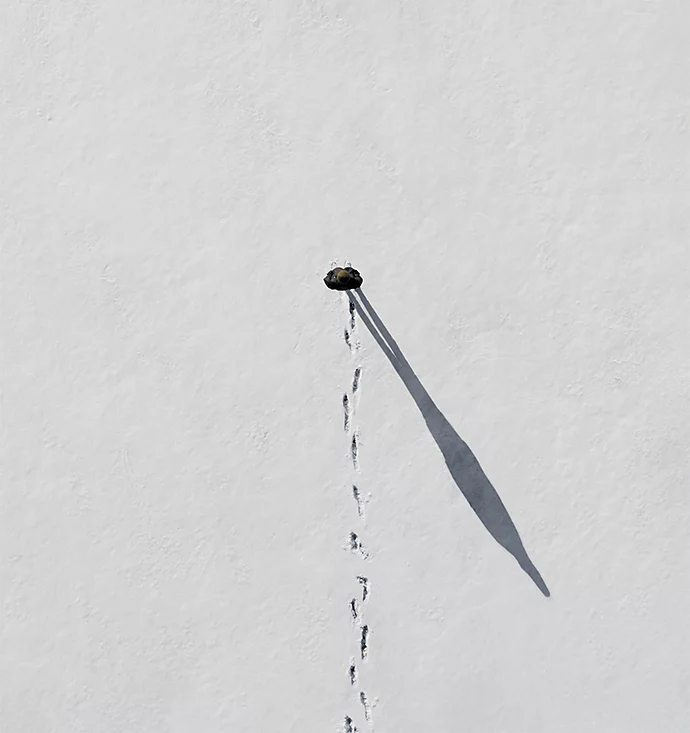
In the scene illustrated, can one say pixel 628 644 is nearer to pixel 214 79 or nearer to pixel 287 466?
pixel 287 466

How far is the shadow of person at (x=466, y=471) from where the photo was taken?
716 centimetres

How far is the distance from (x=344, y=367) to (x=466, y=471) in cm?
128

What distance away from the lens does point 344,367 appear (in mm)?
7242

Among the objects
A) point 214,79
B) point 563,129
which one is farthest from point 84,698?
point 563,129

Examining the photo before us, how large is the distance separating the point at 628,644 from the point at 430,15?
5.18 metres

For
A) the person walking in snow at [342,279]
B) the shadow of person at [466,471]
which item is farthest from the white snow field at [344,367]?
the person walking in snow at [342,279]

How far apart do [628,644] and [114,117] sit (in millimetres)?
5881

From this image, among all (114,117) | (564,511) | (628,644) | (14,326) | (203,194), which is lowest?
(628,644)

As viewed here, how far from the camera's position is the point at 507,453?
281 inches

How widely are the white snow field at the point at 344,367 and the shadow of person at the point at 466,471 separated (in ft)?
0.06

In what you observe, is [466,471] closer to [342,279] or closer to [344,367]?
[344,367]

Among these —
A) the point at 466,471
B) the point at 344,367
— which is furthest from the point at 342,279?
the point at 466,471

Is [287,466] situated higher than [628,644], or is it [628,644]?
[287,466]

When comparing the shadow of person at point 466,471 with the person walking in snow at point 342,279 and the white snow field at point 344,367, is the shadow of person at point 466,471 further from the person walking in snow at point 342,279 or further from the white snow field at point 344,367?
the person walking in snow at point 342,279
